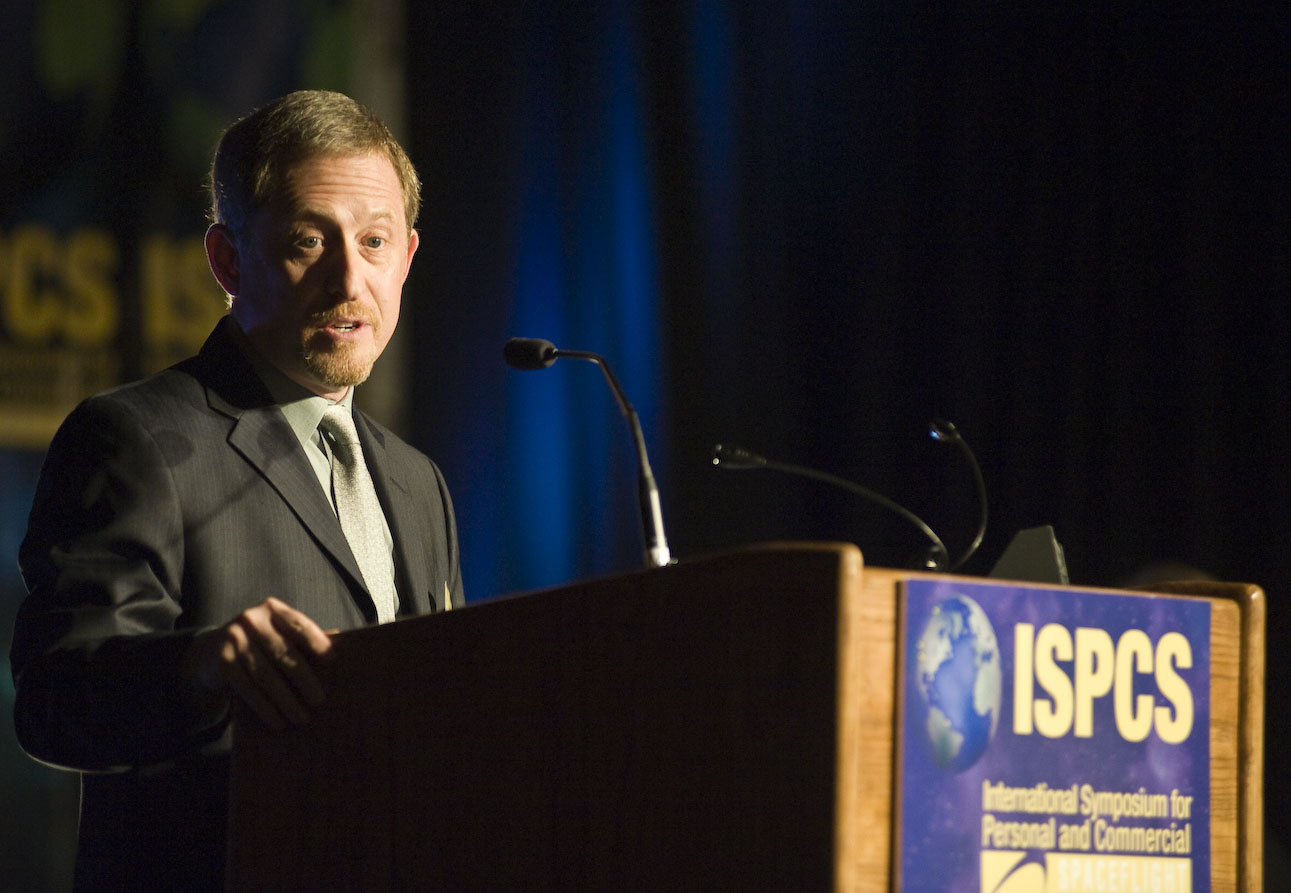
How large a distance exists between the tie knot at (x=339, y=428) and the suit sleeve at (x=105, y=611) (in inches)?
10.9

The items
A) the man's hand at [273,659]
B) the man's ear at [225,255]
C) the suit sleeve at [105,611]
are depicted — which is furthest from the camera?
the man's ear at [225,255]

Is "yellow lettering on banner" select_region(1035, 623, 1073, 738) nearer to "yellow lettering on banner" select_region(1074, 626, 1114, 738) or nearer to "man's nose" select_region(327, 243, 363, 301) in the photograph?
"yellow lettering on banner" select_region(1074, 626, 1114, 738)

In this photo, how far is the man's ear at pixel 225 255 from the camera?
6.38ft

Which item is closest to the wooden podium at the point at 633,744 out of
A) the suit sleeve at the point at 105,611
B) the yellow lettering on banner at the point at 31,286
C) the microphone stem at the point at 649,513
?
the suit sleeve at the point at 105,611

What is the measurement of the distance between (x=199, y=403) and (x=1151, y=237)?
343 cm

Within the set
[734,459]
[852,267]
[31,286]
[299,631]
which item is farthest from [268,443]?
[852,267]

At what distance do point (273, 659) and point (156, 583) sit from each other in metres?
0.33

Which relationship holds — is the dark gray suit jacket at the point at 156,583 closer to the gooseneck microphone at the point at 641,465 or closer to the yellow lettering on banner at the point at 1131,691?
the gooseneck microphone at the point at 641,465

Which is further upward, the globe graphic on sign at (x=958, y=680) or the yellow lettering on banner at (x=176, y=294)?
the yellow lettering on banner at (x=176, y=294)

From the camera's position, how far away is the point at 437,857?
1195mm

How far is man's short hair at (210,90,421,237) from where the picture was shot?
1.89m

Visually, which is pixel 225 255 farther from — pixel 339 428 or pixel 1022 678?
pixel 1022 678

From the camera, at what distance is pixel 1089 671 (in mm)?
1068

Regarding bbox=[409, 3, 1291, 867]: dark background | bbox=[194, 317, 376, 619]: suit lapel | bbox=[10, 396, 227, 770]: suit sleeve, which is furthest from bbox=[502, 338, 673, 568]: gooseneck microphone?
bbox=[409, 3, 1291, 867]: dark background
